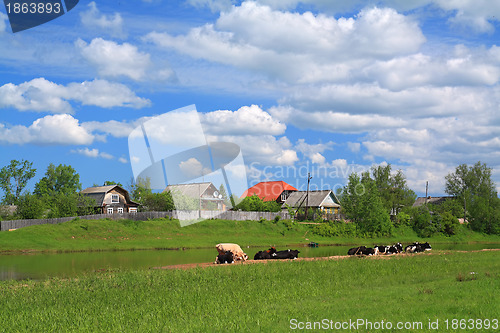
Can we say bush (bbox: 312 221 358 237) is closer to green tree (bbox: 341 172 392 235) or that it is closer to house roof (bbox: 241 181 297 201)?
green tree (bbox: 341 172 392 235)

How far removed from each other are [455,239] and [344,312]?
7140 cm

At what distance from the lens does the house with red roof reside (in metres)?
123

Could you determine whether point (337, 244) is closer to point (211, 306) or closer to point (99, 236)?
point (99, 236)

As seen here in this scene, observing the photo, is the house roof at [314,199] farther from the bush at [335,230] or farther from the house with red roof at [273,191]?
the bush at [335,230]

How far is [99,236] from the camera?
53531 millimetres

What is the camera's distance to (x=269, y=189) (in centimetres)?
13000

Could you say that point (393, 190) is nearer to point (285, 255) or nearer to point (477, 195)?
point (477, 195)

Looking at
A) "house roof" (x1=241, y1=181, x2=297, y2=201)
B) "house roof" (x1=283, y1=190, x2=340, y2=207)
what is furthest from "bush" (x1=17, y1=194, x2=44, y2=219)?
"house roof" (x1=241, y1=181, x2=297, y2=201)

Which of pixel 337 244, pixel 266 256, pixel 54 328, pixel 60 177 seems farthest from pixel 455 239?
pixel 60 177

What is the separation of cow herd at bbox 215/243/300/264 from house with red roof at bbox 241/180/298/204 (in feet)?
280

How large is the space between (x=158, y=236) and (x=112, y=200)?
43137mm

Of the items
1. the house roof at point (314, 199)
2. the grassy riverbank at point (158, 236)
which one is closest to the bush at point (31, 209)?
the grassy riverbank at point (158, 236)

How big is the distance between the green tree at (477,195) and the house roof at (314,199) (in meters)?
28.2

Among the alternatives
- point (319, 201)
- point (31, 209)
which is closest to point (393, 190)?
point (319, 201)
